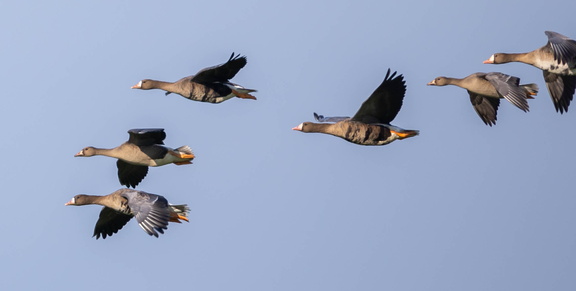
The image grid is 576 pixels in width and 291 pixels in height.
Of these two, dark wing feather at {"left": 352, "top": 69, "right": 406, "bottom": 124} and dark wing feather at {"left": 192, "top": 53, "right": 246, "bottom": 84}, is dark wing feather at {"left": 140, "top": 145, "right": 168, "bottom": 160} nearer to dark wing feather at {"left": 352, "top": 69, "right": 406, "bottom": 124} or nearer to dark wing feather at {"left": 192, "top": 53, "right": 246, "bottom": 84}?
dark wing feather at {"left": 192, "top": 53, "right": 246, "bottom": 84}

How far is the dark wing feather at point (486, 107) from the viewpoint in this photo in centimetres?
3428

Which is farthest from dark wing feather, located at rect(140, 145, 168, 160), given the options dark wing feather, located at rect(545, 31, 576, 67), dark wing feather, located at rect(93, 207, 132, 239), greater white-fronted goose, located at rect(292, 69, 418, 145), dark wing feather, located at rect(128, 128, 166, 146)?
dark wing feather, located at rect(545, 31, 576, 67)

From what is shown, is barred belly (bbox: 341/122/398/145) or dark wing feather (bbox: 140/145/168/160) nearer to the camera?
barred belly (bbox: 341/122/398/145)

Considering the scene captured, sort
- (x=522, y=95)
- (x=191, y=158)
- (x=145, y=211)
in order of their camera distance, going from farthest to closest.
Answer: (x=191, y=158)
(x=522, y=95)
(x=145, y=211)

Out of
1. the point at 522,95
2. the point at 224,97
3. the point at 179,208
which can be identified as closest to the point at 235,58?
the point at 224,97

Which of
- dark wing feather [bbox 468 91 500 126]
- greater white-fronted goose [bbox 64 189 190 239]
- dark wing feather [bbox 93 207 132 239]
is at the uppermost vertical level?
dark wing feather [bbox 468 91 500 126]

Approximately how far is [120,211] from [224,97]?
13.8 ft

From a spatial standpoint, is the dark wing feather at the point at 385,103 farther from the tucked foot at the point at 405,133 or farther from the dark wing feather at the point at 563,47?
the dark wing feather at the point at 563,47

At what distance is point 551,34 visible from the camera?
3192cm

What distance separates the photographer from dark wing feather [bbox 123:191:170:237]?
2880 centimetres

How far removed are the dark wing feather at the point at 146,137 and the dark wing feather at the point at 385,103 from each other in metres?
4.56

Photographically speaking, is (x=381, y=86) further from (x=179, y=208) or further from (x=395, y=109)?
(x=179, y=208)

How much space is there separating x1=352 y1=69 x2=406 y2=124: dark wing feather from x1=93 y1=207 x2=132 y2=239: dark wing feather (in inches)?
256

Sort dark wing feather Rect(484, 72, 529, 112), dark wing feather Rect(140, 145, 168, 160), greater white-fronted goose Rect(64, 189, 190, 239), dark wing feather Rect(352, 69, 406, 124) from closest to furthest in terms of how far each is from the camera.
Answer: greater white-fronted goose Rect(64, 189, 190, 239)
dark wing feather Rect(352, 69, 406, 124)
dark wing feather Rect(484, 72, 529, 112)
dark wing feather Rect(140, 145, 168, 160)
